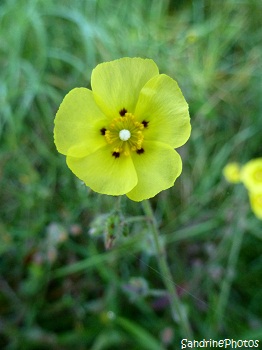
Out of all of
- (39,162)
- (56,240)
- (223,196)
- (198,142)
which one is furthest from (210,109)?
(56,240)

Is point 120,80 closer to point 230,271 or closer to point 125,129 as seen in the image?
point 125,129

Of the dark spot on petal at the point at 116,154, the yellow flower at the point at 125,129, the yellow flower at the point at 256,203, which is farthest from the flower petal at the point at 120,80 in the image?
the yellow flower at the point at 256,203

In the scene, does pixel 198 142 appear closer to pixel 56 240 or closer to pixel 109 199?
pixel 109 199

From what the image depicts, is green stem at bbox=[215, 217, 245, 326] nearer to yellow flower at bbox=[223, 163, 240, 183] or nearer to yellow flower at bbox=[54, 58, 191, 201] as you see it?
yellow flower at bbox=[223, 163, 240, 183]

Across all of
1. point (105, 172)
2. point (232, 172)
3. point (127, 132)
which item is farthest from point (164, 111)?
point (232, 172)

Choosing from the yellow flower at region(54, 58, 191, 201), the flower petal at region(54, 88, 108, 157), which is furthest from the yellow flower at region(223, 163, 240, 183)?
the flower petal at region(54, 88, 108, 157)

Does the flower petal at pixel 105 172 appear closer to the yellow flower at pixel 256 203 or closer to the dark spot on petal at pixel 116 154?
the dark spot on petal at pixel 116 154
